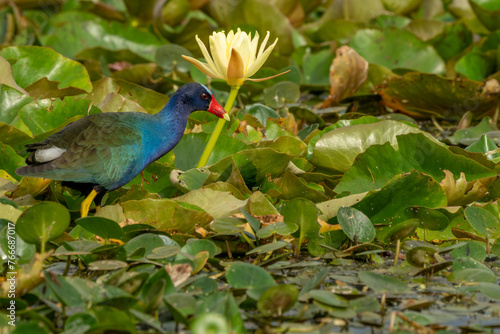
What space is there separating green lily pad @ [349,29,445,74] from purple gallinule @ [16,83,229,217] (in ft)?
7.33

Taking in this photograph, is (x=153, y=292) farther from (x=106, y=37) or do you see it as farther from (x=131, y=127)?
(x=106, y=37)

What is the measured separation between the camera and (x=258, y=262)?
243 centimetres

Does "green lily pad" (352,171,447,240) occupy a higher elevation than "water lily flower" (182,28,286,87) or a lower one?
lower

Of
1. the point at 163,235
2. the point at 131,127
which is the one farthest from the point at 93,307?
the point at 131,127

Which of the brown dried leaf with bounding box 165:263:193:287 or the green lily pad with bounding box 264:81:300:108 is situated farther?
the green lily pad with bounding box 264:81:300:108

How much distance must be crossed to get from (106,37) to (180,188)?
2913mm

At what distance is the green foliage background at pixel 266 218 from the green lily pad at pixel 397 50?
0.92 ft

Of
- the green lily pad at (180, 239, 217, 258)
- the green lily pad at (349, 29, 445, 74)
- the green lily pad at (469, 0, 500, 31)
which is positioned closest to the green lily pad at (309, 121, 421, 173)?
the green lily pad at (180, 239, 217, 258)

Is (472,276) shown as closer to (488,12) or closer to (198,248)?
(198,248)

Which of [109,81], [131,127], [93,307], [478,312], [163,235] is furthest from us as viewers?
[109,81]

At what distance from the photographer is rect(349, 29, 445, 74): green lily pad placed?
4844 mm

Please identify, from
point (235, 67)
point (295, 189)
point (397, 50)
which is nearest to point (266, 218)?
point (295, 189)

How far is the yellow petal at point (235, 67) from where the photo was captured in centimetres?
274

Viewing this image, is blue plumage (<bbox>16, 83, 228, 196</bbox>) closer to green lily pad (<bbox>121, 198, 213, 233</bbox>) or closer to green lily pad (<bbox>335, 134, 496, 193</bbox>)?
green lily pad (<bbox>121, 198, 213, 233</bbox>)
